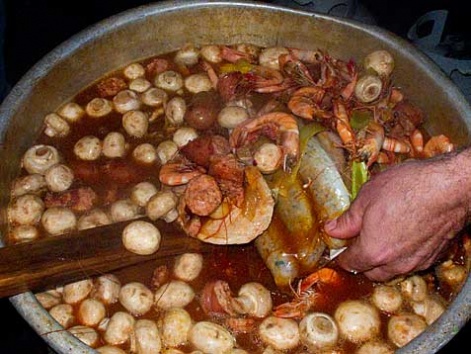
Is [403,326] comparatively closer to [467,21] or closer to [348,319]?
[348,319]

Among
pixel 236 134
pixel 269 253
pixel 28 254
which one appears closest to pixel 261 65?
pixel 236 134

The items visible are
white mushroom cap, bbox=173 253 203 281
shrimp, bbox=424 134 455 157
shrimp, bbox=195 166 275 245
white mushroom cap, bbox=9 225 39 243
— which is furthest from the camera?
→ shrimp, bbox=424 134 455 157

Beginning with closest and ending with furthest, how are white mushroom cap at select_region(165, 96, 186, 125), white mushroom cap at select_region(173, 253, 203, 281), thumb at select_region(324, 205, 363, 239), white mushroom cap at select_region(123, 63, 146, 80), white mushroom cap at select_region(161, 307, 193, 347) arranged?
thumb at select_region(324, 205, 363, 239), white mushroom cap at select_region(161, 307, 193, 347), white mushroom cap at select_region(173, 253, 203, 281), white mushroom cap at select_region(165, 96, 186, 125), white mushroom cap at select_region(123, 63, 146, 80)

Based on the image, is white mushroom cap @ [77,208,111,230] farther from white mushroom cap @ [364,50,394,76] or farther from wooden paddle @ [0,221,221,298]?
white mushroom cap @ [364,50,394,76]

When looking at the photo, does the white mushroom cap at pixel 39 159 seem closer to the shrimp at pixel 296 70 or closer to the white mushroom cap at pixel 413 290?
the shrimp at pixel 296 70

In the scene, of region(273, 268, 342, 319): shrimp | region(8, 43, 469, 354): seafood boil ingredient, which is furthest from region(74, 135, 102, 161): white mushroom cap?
region(273, 268, 342, 319): shrimp

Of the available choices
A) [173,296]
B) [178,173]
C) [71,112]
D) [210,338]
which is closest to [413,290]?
[210,338]

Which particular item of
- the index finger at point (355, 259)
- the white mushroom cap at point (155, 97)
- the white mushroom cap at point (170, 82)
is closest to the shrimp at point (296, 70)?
the white mushroom cap at point (170, 82)
